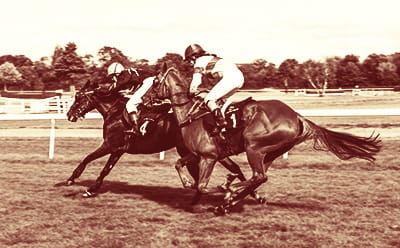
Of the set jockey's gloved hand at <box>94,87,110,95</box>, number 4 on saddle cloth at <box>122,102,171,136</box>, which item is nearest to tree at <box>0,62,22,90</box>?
jockey's gloved hand at <box>94,87,110,95</box>

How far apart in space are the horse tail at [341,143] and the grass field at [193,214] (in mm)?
816

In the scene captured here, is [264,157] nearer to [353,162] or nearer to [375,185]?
[375,185]

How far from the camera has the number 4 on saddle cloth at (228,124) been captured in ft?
25.6

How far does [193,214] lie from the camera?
7.88 metres

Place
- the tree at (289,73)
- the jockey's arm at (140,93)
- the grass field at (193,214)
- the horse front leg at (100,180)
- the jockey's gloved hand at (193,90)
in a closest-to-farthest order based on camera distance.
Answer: the grass field at (193,214)
the jockey's gloved hand at (193,90)
the jockey's arm at (140,93)
the horse front leg at (100,180)
the tree at (289,73)

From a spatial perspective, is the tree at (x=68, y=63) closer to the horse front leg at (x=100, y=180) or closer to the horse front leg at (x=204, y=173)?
the horse front leg at (x=100, y=180)

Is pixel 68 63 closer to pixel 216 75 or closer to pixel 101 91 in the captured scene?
pixel 101 91

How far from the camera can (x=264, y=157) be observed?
804 cm

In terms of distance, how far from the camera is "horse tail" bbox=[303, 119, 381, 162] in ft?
26.0

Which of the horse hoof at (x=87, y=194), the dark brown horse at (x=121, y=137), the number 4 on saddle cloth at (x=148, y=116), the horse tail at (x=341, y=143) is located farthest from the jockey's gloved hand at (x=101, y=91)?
the horse tail at (x=341, y=143)

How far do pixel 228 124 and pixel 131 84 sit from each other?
8.60ft

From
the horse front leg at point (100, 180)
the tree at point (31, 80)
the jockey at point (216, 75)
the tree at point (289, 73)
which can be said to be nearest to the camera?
the jockey at point (216, 75)

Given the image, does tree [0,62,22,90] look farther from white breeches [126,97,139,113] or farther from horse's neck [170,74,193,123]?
horse's neck [170,74,193,123]

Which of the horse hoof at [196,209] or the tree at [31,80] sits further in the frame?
the tree at [31,80]
